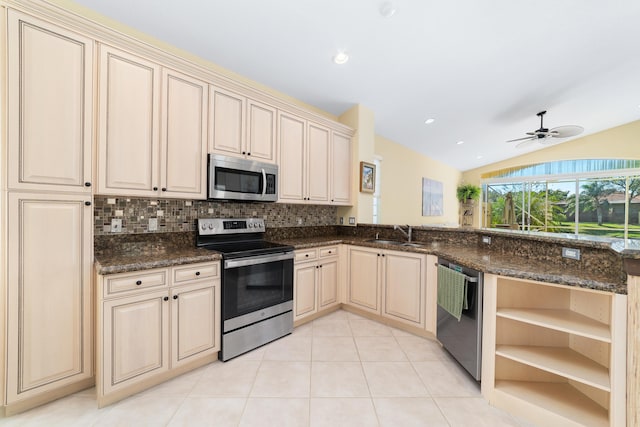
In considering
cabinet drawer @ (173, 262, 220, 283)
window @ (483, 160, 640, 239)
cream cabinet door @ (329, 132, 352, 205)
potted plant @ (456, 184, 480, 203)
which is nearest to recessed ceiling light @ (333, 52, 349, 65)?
cream cabinet door @ (329, 132, 352, 205)

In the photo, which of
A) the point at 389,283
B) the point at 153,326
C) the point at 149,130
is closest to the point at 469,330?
the point at 389,283

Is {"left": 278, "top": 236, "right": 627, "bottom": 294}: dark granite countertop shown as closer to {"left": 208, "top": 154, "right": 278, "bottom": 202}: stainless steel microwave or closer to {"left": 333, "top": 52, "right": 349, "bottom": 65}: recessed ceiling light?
{"left": 208, "top": 154, "right": 278, "bottom": 202}: stainless steel microwave

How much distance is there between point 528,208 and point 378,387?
8.26 meters

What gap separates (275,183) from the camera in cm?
267

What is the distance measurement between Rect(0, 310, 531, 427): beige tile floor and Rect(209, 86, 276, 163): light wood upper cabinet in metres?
1.84

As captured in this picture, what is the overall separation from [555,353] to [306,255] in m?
2.02

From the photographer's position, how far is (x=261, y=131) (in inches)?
102

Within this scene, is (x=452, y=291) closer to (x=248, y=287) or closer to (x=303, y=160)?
(x=248, y=287)

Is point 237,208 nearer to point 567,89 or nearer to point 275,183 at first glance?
point 275,183

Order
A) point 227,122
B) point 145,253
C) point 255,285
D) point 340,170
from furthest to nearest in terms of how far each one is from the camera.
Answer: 1. point 340,170
2. point 227,122
3. point 255,285
4. point 145,253

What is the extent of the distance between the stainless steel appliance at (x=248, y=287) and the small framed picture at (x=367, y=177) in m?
1.61

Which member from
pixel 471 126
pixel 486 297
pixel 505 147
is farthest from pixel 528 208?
pixel 486 297

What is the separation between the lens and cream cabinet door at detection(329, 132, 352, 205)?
3.36m

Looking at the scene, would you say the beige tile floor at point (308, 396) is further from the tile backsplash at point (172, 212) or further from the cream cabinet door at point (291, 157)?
the cream cabinet door at point (291, 157)
